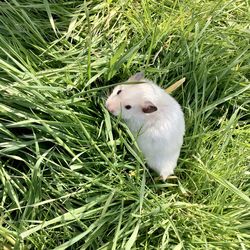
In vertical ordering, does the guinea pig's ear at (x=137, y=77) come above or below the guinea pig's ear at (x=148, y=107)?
above

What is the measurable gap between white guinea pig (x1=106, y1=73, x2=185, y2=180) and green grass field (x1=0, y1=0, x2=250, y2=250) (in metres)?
0.07

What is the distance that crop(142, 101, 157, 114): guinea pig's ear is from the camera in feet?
6.99

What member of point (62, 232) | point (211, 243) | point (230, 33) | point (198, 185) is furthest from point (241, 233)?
point (230, 33)

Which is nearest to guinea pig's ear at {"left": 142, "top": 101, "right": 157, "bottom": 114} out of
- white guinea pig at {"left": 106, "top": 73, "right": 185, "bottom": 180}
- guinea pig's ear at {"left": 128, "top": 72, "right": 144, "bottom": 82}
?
white guinea pig at {"left": 106, "top": 73, "right": 185, "bottom": 180}

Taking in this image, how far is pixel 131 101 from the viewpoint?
2199 millimetres

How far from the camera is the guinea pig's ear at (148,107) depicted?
2.13m

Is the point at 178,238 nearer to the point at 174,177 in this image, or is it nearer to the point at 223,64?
the point at 174,177

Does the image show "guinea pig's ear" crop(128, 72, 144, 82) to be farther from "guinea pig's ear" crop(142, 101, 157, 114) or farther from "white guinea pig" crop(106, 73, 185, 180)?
"guinea pig's ear" crop(142, 101, 157, 114)

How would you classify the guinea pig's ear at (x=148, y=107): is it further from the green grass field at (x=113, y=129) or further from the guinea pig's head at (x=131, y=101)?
the green grass field at (x=113, y=129)

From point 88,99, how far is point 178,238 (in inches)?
29.1

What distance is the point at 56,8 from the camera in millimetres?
2418

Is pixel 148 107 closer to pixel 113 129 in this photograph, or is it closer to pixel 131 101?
pixel 131 101

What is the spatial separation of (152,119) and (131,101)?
4.8 inches

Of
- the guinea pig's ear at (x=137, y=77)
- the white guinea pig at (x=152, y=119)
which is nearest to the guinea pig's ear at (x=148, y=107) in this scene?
the white guinea pig at (x=152, y=119)
